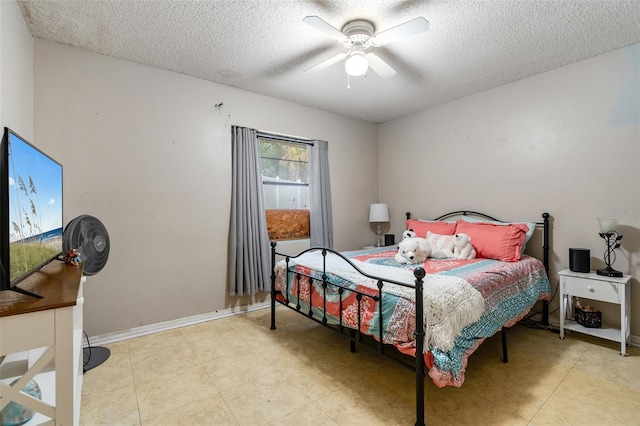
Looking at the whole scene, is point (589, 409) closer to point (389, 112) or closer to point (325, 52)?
point (325, 52)

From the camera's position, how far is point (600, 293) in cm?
250

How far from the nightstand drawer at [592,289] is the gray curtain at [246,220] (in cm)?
300

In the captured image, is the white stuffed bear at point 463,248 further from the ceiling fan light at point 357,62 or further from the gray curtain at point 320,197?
the ceiling fan light at point 357,62

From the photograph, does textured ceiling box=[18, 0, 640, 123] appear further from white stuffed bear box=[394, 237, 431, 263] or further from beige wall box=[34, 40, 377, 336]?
white stuffed bear box=[394, 237, 431, 263]

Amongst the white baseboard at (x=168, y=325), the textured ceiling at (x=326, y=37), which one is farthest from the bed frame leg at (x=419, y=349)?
the white baseboard at (x=168, y=325)

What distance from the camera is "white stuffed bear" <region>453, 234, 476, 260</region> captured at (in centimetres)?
292

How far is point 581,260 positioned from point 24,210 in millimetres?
3934

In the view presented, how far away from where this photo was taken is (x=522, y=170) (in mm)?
3250

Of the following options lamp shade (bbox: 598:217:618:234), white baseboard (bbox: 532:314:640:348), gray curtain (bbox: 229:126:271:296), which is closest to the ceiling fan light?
gray curtain (bbox: 229:126:271:296)

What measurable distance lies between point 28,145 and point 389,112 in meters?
3.88

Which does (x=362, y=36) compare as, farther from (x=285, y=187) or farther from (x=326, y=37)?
(x=285, y=187)

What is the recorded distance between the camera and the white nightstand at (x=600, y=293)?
7.84 ft

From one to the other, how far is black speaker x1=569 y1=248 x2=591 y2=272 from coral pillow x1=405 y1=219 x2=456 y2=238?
3.48ft

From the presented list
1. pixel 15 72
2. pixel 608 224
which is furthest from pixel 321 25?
pixel 608 224
